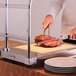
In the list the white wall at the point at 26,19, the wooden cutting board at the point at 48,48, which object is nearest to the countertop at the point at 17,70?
the wooden cutting board at the point at 48,48

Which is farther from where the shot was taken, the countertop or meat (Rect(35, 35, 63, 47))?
meat (Rect(35, 35, 63, 47))

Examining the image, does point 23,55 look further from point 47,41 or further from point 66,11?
point 66,11

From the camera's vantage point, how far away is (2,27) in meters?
3.46

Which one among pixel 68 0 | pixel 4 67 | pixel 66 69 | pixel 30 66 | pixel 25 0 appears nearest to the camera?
pixel 66 69

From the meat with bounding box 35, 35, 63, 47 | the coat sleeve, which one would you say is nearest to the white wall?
the coat sleeve

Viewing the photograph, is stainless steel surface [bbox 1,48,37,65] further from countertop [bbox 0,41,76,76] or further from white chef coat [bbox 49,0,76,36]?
white chef coat [bbox 49,0,76,36]

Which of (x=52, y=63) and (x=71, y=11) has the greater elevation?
(x=71, y=11)

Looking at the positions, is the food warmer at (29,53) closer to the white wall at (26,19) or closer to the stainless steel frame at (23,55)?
the stainless steel frame at (23,55)

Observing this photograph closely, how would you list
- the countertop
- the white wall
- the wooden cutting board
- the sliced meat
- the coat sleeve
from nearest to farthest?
1. the countertop
2. the wooden cutting board
3. the sliced meat
4. the coat sleeve
5. the white wall

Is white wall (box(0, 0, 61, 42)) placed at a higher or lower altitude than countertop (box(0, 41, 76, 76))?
higher

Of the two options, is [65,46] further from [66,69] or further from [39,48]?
[66,69]

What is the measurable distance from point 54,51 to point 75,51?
0.19 m

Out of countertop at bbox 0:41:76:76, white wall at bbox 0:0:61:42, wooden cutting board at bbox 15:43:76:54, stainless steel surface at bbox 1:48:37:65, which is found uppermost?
white wall at bbox 0:0:61:42

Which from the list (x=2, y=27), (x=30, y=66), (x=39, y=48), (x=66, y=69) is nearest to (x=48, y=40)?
(x=39, y=48)
